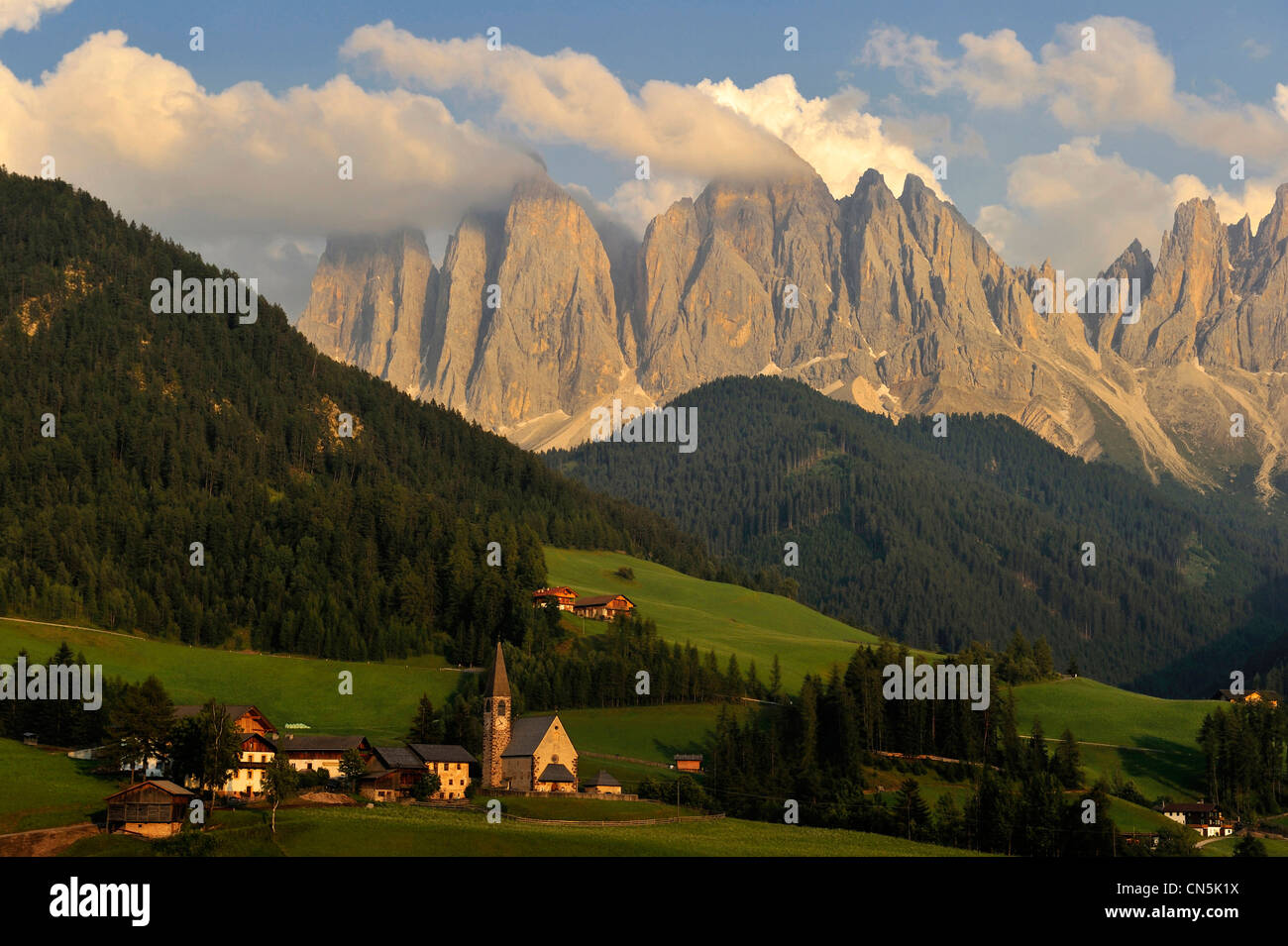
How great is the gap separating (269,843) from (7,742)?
4360 cm

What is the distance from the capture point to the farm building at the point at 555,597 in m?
193

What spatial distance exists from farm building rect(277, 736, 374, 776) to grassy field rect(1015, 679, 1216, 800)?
74077 mm

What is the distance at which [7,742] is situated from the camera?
11900 cm

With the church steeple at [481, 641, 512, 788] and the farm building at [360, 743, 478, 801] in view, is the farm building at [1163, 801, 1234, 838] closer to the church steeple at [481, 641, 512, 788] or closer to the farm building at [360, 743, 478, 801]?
the church steeple at [481, 641, 512, 788]

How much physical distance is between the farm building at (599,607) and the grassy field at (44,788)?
85.7m

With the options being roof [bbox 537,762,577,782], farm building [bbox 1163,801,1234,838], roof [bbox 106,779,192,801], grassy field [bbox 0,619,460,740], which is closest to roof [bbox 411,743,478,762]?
roof [bbox 537,762,577,782]

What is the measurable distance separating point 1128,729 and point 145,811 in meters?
119

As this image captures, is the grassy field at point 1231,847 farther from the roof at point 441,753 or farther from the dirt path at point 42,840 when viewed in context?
the dirt path at point 42,840

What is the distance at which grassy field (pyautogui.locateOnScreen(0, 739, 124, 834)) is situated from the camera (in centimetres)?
9425
